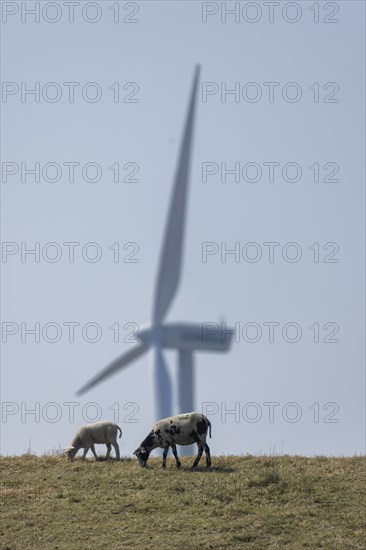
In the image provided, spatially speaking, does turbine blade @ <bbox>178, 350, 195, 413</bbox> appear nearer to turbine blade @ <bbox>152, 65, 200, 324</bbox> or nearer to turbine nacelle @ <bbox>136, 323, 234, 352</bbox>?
turbine nacelle @ <bbox>136, 323, 234, 352</bbox>

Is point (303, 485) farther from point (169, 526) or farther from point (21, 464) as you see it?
point (21, 464)

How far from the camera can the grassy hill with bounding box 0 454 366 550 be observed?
27.9 metres

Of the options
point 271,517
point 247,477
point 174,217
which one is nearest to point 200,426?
point 247,477

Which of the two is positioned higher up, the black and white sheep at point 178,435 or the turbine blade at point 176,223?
the turbine blade at point 176,223

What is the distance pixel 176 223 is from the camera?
1922 inches

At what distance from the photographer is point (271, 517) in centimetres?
2881

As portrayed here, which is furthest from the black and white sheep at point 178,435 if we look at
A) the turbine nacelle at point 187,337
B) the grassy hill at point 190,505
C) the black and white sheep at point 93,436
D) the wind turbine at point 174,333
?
the turbine nacelle at point 187,337

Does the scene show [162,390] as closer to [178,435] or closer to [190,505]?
[178,435]

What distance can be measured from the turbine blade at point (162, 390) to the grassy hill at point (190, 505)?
1459 cm

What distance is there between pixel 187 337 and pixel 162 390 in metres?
5.29

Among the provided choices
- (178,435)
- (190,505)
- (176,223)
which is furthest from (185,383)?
(190,505)

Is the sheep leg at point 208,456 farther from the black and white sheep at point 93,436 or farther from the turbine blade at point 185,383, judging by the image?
the turbine blade at point 185,383

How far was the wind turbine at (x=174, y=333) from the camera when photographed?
4862 cm

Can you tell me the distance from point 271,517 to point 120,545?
136 inches
